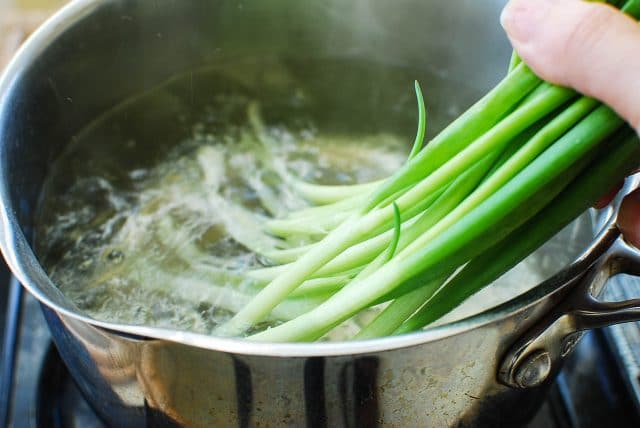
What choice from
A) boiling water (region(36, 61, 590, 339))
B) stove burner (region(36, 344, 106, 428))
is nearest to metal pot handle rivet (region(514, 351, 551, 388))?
boiling water (region(36, 61, 590, 339))

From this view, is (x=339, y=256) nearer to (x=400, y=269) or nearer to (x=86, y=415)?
(x=400, y=269)

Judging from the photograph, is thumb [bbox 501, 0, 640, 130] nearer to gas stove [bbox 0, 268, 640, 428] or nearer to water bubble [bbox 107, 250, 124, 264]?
gas stove [bbox 0, 268, 640, 428]

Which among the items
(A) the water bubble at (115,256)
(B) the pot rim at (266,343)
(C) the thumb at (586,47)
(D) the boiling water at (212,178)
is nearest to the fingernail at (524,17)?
(C) the thumb at (586,47)

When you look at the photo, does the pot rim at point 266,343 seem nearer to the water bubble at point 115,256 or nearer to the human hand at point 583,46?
the human hand at point 583,46

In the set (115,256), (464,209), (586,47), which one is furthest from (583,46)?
(115,256)

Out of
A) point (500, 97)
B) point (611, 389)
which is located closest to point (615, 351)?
point (611, 389)

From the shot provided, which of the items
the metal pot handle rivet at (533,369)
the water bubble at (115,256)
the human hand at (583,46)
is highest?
the human hand at (583,46)

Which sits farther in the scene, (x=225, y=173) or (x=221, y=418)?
(x=225, y=173)
